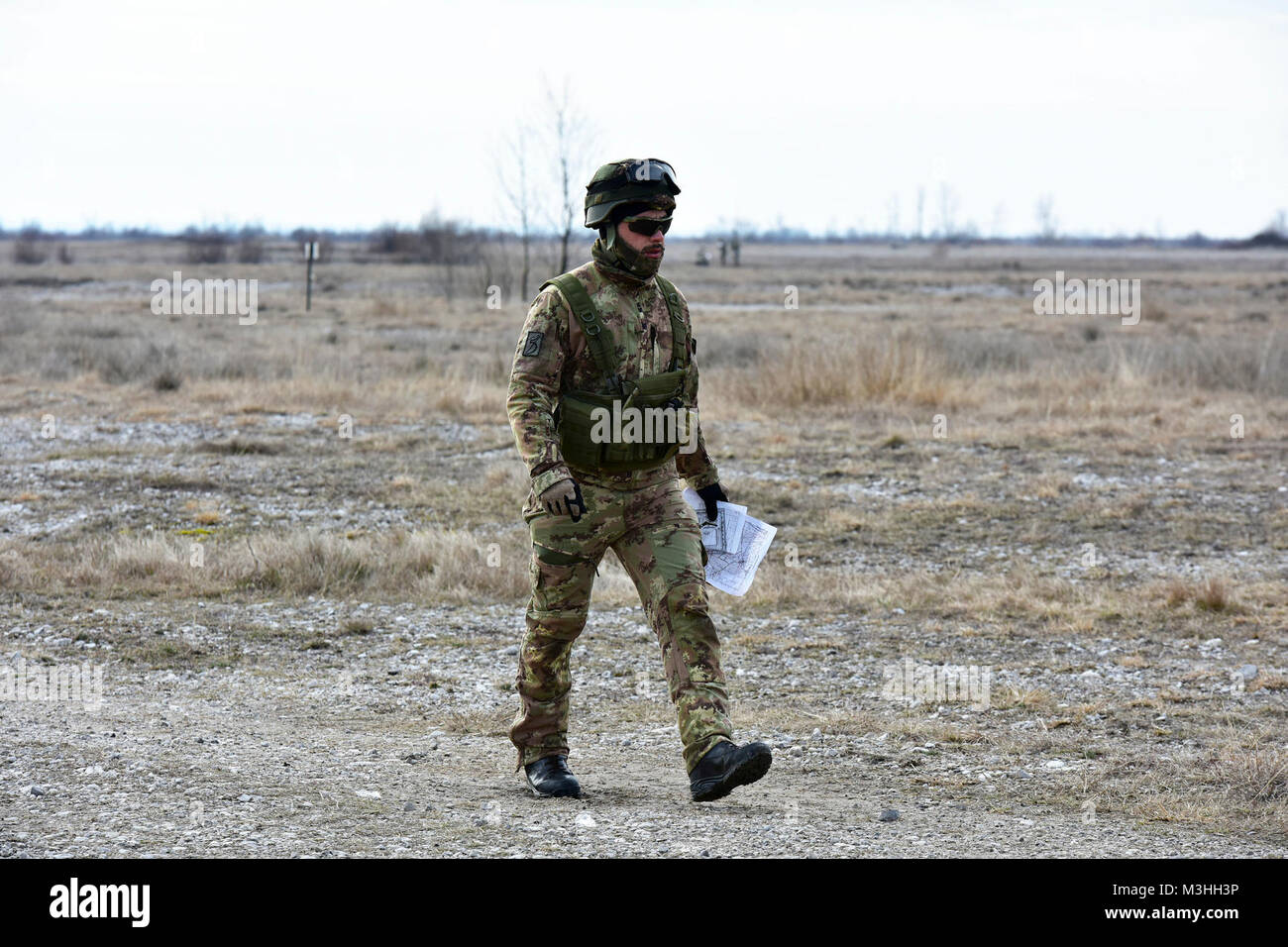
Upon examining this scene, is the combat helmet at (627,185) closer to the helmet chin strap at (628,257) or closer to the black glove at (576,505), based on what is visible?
the helmet chin strap at (628,257)

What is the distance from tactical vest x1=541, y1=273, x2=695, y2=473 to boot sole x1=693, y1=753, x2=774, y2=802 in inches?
39.2

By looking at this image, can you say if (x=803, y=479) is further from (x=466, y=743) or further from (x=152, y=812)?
(x=152, y=812)

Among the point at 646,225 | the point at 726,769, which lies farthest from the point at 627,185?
the point at 726,769

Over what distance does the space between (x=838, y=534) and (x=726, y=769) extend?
223 inches

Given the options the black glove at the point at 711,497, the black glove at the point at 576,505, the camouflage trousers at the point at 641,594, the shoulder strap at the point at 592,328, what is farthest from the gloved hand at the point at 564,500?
the black glove at the point at 711,497

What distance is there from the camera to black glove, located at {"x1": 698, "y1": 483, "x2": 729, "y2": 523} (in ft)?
15.2

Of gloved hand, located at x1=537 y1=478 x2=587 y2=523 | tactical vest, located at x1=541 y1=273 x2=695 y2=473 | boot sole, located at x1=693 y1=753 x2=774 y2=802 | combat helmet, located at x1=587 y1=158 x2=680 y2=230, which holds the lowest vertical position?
boot sole, located at x1=693 y1=753 x2=774 y2=802

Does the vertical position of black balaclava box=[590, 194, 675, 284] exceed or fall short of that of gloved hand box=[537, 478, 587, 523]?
it exceeds it

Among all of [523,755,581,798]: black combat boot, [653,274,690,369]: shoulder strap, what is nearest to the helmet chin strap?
[653,274,690,369]: shoulder strap

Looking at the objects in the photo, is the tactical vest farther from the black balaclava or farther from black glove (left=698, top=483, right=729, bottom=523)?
black glove (left=698, top=483, right=729, bottom=523)

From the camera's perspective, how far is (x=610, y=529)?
427cm

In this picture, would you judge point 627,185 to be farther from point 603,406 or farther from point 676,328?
point 603,406

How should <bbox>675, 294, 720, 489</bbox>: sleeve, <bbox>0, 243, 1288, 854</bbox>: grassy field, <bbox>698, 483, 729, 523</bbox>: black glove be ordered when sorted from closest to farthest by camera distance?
<bbox>675, 294, 720, 489</bbox>: sleeve
<bbox>698, 483, 729, 523</bbox>: black glove
<bbox>0, 243, 1288, 854</bbox>: grassy field

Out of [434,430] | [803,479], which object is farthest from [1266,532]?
[434,430]
